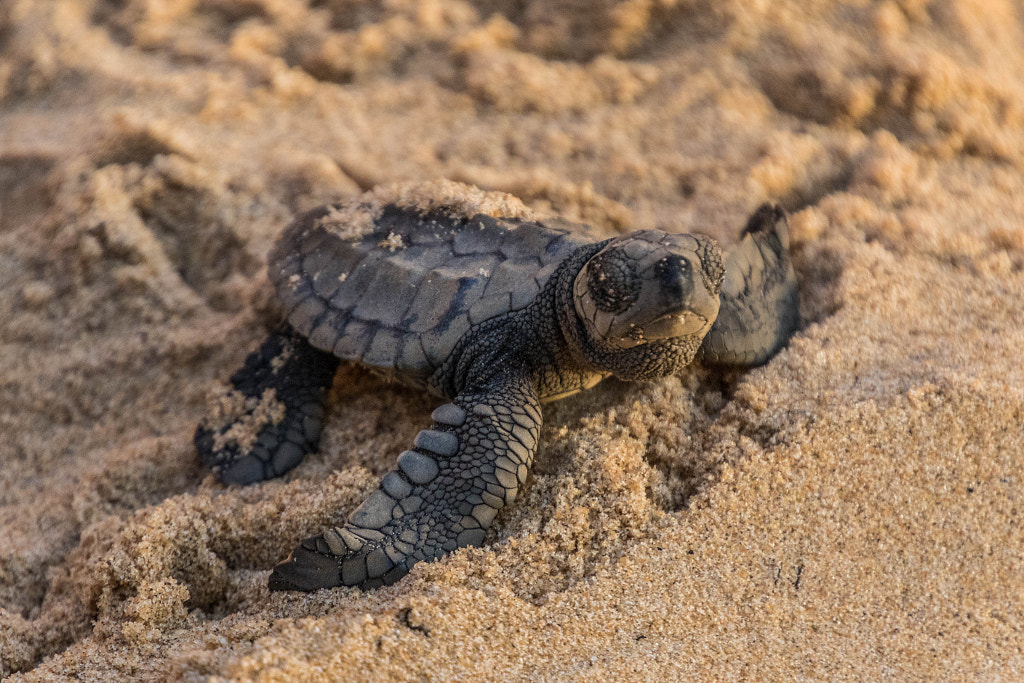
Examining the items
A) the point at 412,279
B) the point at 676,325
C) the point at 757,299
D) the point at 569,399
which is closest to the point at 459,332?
the point at 412,279

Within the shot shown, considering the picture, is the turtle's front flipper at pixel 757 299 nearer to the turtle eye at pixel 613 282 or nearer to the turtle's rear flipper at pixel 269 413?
the turtle eye at pixel 613 282

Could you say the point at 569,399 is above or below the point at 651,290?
below

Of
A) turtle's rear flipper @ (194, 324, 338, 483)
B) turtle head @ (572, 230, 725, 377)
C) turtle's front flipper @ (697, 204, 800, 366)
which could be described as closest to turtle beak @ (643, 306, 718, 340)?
turtle head @ (572, 230, 725, 377)

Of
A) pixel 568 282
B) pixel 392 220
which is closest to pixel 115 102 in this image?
pixel 392 220

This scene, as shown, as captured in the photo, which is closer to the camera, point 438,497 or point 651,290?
point 651,290

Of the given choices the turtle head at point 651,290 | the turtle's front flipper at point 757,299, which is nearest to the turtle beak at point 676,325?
the turtle head at point 651,290

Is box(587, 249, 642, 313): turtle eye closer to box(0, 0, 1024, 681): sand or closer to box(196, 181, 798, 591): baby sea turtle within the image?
box(196, 181, 798, 591): baby sea turtle

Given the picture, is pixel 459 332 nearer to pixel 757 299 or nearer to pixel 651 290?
pixel 651 290
